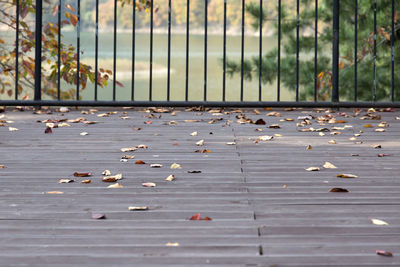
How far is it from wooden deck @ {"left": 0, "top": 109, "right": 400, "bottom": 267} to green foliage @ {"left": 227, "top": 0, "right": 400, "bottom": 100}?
5918mm

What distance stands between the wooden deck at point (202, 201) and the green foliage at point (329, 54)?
5918 millimetres

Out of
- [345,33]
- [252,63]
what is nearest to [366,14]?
[345,33]

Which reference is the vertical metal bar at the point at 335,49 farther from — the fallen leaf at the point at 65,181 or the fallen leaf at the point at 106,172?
the fallen leaf at the point at 65,181

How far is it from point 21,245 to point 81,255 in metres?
0.23

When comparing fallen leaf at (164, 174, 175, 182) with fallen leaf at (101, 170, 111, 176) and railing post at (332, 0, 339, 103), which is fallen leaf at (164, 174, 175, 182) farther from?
railing post at (332, 0, 339, 103)

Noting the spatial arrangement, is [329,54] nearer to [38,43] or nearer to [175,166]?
[38,43]

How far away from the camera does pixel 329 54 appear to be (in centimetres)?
1322

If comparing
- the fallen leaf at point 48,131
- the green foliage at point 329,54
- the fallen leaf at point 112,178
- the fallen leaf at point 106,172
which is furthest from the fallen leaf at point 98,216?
the green foliage at point 329,54

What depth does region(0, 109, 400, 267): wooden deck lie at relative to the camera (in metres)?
2.31

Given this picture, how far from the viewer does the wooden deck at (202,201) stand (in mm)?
2311

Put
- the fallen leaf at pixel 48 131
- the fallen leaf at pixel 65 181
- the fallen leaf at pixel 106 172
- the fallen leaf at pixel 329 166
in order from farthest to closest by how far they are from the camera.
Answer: the fallen leaf at pixel 48 131
the fallen leaf at pixel 329 166
the fallen leaf at pixel 106 172
the fallen leaf at pixel 65 181

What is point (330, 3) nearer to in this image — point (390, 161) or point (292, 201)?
point (390, 161)

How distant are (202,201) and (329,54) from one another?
34.6 ft

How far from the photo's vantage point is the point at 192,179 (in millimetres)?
3531
